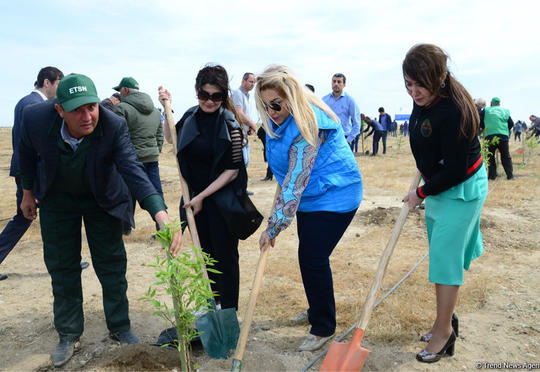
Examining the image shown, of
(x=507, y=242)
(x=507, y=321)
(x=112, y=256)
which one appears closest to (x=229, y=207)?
(x=112, y=256)

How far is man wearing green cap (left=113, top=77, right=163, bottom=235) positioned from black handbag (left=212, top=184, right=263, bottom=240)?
2526mm

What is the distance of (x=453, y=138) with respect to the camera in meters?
2.32

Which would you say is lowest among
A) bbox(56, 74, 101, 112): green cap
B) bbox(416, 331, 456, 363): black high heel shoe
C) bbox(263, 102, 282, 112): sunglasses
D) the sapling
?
bbox(416, 331, 456, 363): black high heel shoe

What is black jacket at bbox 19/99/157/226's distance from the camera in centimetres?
259

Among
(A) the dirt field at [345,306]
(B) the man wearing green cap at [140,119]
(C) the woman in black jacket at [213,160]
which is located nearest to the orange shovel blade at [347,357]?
(A) the dirt field at [345,306]

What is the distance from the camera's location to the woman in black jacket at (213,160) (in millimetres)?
2881

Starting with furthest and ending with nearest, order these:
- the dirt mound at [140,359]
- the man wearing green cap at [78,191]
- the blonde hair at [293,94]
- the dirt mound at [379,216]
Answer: the dirt mound at [379,216] → the dirt mound at [140,359] → the man wearing green cap at [78,191] → the blonde hair at [293,94]

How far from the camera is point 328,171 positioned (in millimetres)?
2635

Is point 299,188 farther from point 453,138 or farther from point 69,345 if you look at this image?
point 69,345

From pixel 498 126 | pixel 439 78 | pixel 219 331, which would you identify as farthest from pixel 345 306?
pixel 498 126

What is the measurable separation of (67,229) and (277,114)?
1644 millimetres

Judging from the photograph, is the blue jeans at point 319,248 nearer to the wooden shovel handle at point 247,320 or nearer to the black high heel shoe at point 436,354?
the wooden shovel handle at point 247,320

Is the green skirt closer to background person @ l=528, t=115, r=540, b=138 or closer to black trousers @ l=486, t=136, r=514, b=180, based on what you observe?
black trousers @ l=486, t=136, r=514, b=180

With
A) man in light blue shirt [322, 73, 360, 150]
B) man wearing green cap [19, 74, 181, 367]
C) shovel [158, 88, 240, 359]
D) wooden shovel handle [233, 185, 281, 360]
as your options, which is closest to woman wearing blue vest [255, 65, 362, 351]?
wooden shovel handle [233, 185, 281, 360]
